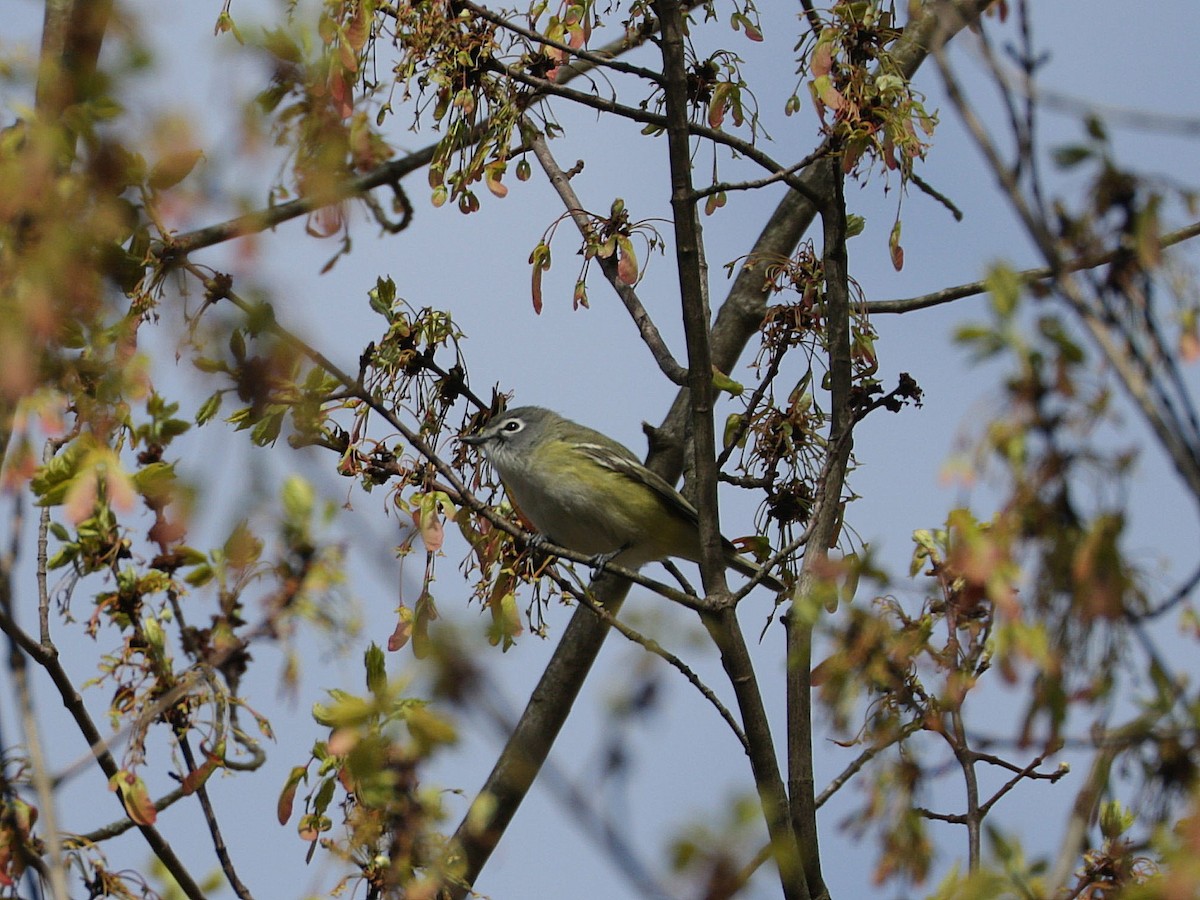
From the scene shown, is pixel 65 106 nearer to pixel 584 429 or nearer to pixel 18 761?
pixel 18 761

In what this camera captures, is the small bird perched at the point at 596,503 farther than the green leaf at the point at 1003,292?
Yes

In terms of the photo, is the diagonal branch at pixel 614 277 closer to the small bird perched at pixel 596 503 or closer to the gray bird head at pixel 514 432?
the gray bird head at pixel 514 432

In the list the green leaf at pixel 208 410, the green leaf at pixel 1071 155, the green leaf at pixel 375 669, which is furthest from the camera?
the green leaf at pixel 208 410

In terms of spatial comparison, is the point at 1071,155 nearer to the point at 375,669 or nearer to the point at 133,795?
the point at 375,669

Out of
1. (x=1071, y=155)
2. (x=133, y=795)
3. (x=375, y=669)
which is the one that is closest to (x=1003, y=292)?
(x=1071, y=155)

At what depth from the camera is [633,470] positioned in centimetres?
737

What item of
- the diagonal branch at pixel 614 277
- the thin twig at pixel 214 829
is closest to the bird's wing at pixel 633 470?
the diagonal branch at pixel 614 277

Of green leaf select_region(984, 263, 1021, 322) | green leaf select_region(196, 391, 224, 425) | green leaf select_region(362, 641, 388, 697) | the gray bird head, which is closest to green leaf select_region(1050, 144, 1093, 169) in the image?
green leaf select_region(984, 263, 1021, 322)

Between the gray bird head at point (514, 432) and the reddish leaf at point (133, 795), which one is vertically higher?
the gray bird head at point (514, 432)

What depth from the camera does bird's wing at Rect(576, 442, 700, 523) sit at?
6992mm

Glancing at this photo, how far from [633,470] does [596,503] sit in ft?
0.86

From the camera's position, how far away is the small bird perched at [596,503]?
7.27 meters

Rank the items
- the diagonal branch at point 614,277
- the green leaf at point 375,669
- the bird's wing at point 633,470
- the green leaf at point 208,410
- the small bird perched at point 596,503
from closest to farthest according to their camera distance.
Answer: the green leaf at point 375,669 < the green leaf at point 208,410 < the diagonal branch at point 614,277 < the bird's wing at point 633,470 < the small bird perched at point 596,503

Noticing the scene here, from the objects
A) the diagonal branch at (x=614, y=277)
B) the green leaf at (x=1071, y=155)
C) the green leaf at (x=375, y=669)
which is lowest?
the green leaf at (x=375, y=669)
